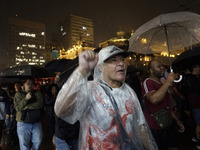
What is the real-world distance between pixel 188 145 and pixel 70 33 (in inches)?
4796

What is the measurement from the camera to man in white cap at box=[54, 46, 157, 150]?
138 centimetres

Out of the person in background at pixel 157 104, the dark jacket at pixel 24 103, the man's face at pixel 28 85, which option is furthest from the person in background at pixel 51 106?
the person in background at pixel 157 104

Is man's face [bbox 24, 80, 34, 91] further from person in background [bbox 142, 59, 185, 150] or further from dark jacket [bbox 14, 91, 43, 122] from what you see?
person in background [bbox 142, 59, 185, 150]

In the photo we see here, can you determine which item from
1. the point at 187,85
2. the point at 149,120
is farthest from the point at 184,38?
the point at 149,120

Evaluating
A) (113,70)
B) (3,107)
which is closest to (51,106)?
(3,107)

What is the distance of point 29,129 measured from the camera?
12.4 ft

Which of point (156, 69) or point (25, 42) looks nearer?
point (156, 69)

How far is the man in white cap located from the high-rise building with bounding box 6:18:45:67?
11385cm

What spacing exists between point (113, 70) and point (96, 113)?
56 centimetres

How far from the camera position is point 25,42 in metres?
112

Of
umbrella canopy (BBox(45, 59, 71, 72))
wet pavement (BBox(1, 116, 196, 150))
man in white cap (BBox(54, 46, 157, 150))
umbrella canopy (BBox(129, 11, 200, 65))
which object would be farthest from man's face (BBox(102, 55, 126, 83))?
wet pavement (BBox(1, 116, 196, 150))

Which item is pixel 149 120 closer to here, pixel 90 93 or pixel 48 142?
pixel 90 93

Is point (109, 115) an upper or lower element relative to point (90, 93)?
lower

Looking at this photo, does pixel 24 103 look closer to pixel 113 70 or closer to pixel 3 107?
pixel 3 107
